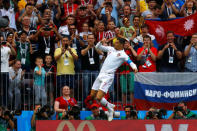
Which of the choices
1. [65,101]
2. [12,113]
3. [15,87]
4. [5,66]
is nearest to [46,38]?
[5,66]

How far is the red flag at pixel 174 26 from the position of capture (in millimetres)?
19812

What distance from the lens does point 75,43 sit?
1919 centimetres

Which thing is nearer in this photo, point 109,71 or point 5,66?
point 109,71

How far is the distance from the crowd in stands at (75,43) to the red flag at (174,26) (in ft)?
0.64

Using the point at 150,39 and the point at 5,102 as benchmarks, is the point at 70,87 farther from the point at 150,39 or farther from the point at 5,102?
the point at 150,39

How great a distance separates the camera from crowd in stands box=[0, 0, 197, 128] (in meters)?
17.6

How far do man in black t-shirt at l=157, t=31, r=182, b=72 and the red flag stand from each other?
0.90 meters

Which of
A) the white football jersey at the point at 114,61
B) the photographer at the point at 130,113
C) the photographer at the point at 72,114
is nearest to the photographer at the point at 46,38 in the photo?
the white football jersey at the point at 114,61

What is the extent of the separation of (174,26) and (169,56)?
155 cm

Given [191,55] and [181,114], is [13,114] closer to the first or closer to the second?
[181,114]

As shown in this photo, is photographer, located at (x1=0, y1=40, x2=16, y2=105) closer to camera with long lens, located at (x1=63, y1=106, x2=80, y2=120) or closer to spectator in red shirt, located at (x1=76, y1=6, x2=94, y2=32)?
camera with long lens, located at (x1=63, y1=106, x2=80, y2=120)

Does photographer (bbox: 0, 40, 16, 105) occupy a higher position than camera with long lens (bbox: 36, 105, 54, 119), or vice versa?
photographer (bbox: 0, 40, 16, 105)

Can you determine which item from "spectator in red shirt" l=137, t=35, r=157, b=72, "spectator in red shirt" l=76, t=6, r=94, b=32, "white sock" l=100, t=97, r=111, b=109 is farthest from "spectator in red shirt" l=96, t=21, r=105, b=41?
"white sock" l=100, t=97, r=111, b=109

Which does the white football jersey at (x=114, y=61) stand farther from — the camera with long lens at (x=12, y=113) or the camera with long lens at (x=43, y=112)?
the camera with long lens at (x=12, y=113)
